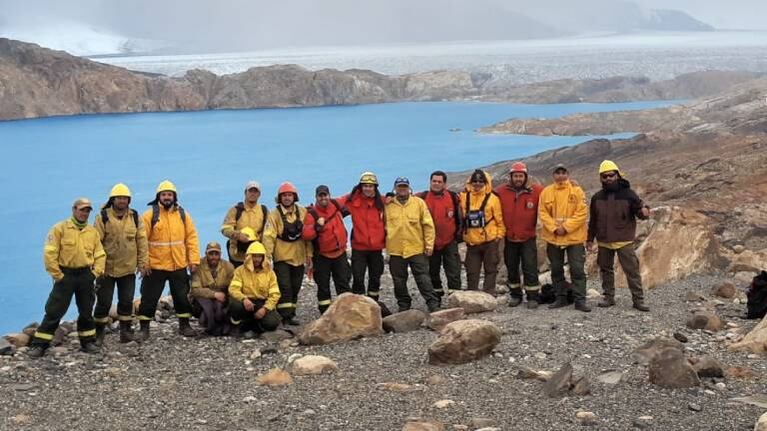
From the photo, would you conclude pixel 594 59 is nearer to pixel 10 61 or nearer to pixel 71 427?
pixel 10 61

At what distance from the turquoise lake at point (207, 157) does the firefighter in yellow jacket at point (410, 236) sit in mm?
4754

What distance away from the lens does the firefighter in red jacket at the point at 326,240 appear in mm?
7176

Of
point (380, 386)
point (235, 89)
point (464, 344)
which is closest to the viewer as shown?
point (380, 386)

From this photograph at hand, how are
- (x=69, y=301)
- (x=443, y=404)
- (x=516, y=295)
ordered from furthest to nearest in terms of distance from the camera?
(x=516, y=295)
(x=69, y=301)
(x=443, y=404)

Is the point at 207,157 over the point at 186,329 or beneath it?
beneath

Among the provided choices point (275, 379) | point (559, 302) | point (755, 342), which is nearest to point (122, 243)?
point (275, 379)

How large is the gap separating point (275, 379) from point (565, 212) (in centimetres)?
280

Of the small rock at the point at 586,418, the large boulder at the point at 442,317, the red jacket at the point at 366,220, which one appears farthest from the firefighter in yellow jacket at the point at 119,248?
the small rock at the point at 586,418

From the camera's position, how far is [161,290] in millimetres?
6910

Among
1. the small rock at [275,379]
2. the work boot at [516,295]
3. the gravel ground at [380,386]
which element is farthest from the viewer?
the work boot at [516,295]

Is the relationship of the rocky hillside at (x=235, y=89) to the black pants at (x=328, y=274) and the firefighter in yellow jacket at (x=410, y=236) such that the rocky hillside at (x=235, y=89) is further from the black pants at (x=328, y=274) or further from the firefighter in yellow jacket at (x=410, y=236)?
the firefighter in yellow jacket at (x=410, y=236)

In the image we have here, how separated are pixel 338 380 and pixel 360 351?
0.70m

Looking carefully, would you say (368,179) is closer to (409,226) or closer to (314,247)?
(409,226)

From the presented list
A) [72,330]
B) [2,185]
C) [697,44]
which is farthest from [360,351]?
[697,44]
